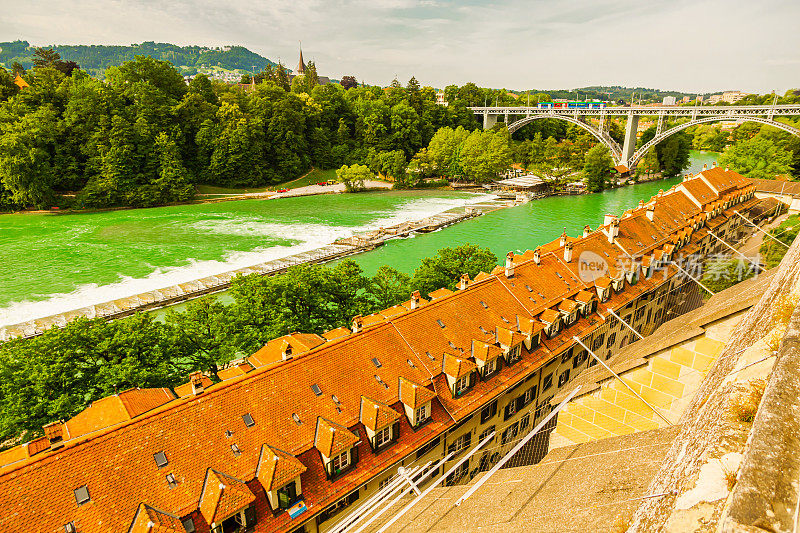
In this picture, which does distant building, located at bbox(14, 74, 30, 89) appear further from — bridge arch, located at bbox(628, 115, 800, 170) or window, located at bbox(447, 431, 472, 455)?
bridge arch, located at bbox(628, 115, 800, 170)

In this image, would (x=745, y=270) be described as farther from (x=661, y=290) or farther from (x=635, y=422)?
(x=635, y=422)

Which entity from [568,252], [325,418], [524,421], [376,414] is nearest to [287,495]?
[325,418]

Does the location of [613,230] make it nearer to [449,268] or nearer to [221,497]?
[449,268]

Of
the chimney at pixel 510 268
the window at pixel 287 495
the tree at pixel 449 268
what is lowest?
the window at pixel 287 495

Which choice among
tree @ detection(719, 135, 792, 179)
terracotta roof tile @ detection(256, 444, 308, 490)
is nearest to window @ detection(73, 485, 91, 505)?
terracotta roof tile @ detection(256, 444, 308, 490)

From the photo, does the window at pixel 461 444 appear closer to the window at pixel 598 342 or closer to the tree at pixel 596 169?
the window at pixel 598 342

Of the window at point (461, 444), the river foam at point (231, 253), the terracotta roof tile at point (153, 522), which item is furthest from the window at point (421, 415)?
the river foam at point (231, 253)
